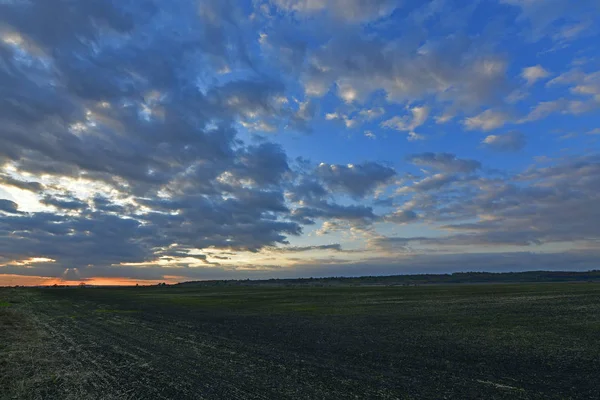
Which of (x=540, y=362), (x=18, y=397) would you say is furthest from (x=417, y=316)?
(x=18, y=397)

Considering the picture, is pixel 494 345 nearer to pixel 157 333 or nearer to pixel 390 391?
pixel 390 391

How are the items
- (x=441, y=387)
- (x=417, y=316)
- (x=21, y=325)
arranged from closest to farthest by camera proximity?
(x=441, y=387) → (x=21, y=325) → (x=417, y=316)

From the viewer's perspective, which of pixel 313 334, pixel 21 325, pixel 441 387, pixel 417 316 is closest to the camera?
pixel 441 387

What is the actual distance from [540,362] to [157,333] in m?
23.8

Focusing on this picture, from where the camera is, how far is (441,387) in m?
12.7

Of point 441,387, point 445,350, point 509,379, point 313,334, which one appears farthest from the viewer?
point 313,334

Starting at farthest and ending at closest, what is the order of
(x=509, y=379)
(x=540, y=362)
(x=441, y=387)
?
(x=540, y=362)
(x=509, y=379)
(x=441, y=387)

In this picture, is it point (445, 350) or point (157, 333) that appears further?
point (157, 333)

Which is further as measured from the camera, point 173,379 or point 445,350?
point 445,350

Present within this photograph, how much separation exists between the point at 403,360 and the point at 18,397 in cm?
1488

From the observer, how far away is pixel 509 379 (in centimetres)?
1373

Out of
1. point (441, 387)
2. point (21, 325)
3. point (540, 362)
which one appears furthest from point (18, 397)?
point (21, 325)

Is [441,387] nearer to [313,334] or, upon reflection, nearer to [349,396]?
[349,396]

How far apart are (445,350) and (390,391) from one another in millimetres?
8940
